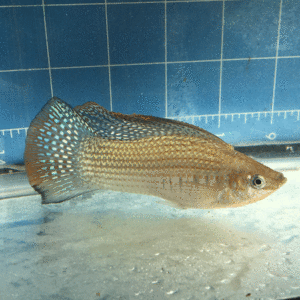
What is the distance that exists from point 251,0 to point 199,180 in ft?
2.69

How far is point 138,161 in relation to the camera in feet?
3.03

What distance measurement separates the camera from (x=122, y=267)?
2.62 ft

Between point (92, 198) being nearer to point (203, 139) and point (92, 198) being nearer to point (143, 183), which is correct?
point (143, 183)

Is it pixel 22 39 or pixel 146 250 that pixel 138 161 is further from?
pixel 22 39

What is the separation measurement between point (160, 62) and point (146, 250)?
819 millimetres

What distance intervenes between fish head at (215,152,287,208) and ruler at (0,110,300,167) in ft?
2.12

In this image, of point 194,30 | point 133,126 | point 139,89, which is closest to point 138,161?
point 133,126

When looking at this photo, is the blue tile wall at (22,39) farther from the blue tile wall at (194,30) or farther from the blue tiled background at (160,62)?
the blue tile wall at (194,30)

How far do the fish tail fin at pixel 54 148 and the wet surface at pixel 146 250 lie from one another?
0.13 metres

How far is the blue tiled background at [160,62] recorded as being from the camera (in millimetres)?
1262

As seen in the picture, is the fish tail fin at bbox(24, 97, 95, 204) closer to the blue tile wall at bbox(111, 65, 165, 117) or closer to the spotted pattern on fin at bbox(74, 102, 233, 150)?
the spotted pattern on fin at bbox(74, 102, 233, 150)

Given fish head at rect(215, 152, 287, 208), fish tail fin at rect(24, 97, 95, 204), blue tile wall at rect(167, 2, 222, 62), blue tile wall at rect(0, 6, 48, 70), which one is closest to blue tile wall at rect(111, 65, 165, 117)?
blue tile wall at rect(167, 2, 222, 62)

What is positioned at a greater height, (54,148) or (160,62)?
(160,62)

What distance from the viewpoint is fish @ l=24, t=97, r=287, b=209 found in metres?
0.85
